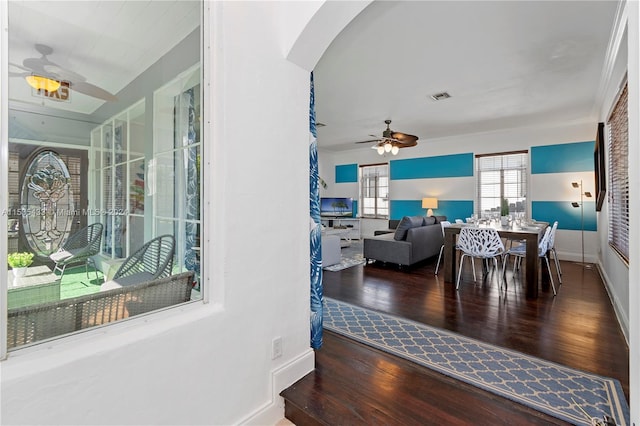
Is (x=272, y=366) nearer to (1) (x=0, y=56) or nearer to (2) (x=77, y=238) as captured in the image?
(2) (x=77, y=238)

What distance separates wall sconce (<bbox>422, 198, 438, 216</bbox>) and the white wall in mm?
6335

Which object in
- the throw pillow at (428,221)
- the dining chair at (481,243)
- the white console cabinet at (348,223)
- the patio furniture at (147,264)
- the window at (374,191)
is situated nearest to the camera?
the patio furniture at (147,264)

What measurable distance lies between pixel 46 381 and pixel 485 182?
7.97m

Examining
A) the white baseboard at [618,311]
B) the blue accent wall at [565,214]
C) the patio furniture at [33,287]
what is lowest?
the white baseboard at [618,311]

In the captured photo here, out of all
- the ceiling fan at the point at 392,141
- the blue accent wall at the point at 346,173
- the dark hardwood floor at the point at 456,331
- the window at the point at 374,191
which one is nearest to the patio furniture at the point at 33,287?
the dark hardwood floor at the point at 456,331

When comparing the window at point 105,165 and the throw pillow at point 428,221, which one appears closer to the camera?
the window at point 105,165

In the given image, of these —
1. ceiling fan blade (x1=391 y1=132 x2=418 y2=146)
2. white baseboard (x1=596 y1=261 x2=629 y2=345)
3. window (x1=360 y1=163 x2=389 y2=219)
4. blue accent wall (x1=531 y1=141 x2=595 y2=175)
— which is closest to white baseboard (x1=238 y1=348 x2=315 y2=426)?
white baseboard (x1=596 y1=261 x2=629 y2=345)

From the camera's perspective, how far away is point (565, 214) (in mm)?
6219

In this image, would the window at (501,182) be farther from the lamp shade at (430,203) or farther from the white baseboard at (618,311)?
the white baseboard at (618,311)

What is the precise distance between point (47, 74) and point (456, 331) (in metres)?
Result: 3.14

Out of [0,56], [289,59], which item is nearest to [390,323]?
[289,59]

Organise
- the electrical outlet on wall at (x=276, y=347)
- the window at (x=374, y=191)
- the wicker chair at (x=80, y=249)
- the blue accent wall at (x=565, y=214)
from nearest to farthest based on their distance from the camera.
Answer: the wicker chair at (x=80, y=249) < the electrical outlet on wall at (x=276, y=347) < the blue accent wall at (x=565, y=214) < the window at (x=374, y=191)

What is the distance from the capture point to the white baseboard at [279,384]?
1713 millimetres

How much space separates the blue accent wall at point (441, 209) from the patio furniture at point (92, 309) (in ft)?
23.7
